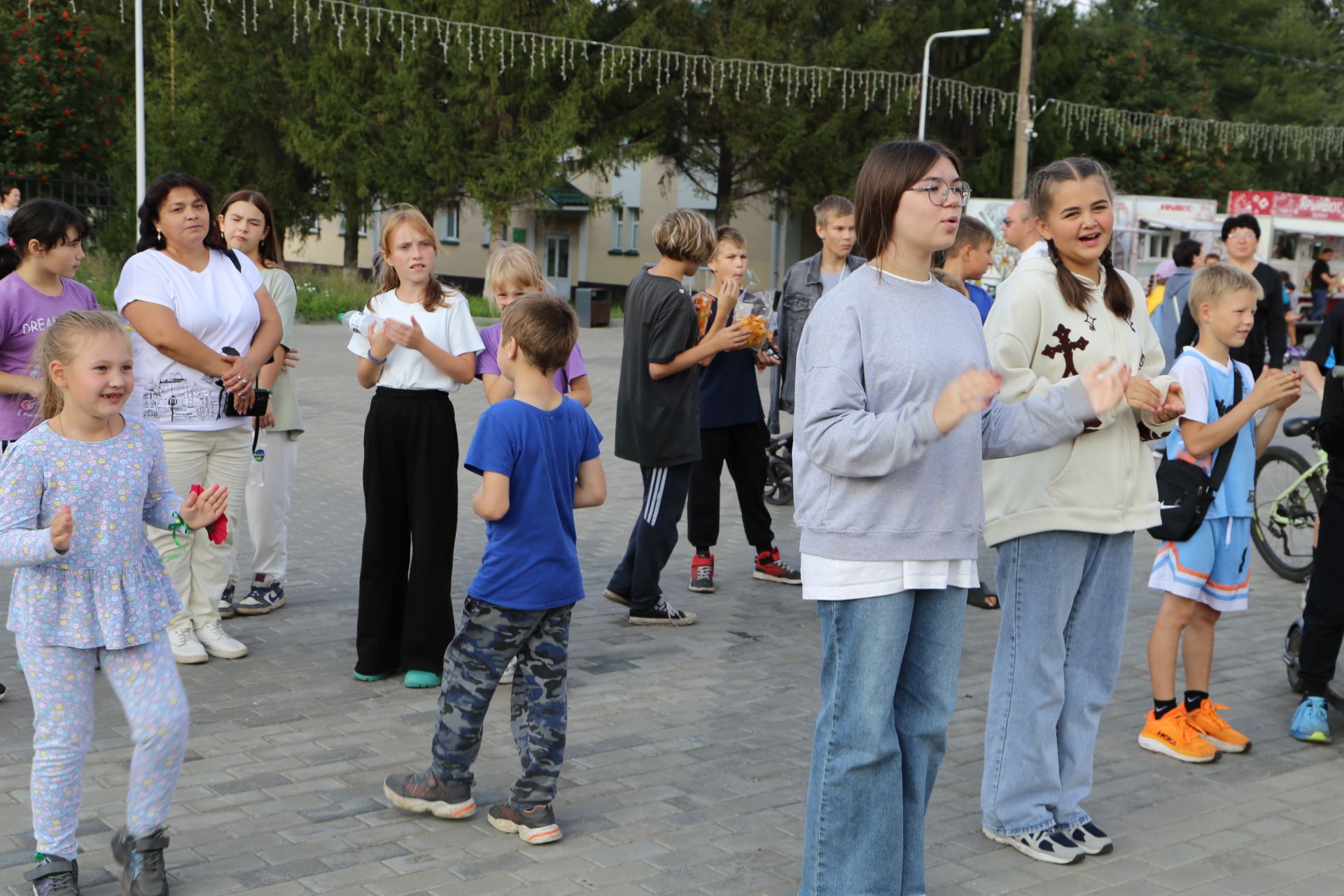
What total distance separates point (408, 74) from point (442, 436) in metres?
32.8

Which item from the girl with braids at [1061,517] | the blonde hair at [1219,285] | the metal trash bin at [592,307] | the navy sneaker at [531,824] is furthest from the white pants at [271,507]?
the metal trash bin at [592,307]

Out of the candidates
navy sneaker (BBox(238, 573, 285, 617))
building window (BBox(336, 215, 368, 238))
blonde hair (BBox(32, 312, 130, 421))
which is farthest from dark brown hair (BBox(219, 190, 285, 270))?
building window (BBox(336, 215, 368, 238))

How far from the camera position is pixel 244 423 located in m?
5.96

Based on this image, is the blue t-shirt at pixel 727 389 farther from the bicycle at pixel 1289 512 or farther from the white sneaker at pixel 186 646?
the bicycle at pixel 1289 512

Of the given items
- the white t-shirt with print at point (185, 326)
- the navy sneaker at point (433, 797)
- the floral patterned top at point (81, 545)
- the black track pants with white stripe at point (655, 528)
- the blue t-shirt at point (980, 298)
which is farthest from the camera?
the blue t-shirt at point (980, 298)

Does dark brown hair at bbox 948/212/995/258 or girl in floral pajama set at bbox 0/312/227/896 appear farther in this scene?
dark brown hair at bbox 948/212/995/258

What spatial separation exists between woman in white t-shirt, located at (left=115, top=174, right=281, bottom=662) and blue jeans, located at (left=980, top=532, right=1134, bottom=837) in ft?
10.9

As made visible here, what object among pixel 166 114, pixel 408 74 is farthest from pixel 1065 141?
pixel 166 114

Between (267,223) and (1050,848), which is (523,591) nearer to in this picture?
(1050,848)

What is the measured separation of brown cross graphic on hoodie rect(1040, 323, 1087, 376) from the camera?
391cm

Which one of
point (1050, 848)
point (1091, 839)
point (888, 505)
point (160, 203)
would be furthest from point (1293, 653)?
point (160, 203)

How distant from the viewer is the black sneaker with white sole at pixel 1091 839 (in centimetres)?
409

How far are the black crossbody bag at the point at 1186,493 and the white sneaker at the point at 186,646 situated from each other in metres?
3.82

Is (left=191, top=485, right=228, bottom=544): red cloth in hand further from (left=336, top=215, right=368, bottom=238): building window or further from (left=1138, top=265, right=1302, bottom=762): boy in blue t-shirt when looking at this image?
(left=336, top=215, right=368, bottom=238): building window
